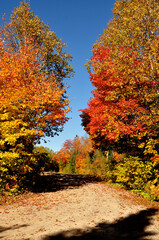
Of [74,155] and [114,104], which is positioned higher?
[114,104]

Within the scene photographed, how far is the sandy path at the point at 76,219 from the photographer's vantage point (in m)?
4.95

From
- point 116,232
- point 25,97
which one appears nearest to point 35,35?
point 25,97

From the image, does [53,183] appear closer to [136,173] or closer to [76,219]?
[136,173]

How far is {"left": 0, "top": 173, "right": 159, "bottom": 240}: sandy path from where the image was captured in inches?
195

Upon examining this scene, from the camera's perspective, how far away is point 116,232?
5430 millimetres

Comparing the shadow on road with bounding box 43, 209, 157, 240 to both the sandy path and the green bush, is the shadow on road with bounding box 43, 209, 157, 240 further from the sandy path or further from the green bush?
the green bush

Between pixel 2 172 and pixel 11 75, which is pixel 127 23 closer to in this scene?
pixel 11 75

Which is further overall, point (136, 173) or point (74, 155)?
point (74, 155)

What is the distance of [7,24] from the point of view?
58.4 ft

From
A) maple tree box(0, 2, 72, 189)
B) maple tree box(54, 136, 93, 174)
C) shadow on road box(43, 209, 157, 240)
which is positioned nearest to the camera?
shadow on road box(43, 209, 157, 240)

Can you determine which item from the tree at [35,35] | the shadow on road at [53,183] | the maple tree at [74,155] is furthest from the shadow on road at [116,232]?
the maple tree at [74,155]

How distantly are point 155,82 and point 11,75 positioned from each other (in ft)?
34.3

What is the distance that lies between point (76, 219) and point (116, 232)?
147 cm

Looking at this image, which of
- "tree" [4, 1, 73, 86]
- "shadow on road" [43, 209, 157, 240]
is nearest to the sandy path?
"shadow on road" [43, 209, 157, 240]
